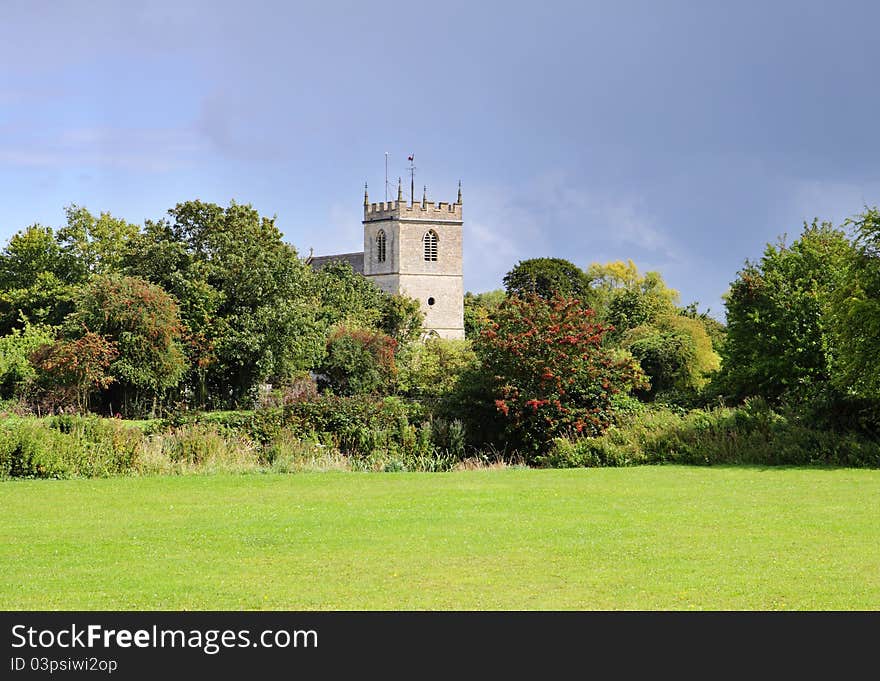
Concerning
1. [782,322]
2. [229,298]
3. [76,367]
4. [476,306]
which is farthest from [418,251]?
[782,322]

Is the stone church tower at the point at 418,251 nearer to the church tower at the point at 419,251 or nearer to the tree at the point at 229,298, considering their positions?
the church tower at the point at 419,251

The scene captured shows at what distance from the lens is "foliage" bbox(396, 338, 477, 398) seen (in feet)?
117

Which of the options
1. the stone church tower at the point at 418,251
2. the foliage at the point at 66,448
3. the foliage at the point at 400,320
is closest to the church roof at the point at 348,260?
the stone church tower at the point at 418,251

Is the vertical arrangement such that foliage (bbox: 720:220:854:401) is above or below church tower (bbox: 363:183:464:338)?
below

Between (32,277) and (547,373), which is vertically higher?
(32,277)

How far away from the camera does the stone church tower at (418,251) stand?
85.1 metres

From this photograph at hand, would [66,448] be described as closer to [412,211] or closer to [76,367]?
[76,367]

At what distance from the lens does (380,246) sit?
8688 cm

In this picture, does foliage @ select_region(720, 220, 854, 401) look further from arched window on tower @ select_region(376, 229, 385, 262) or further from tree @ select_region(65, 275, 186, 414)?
arched window on tower @ select_region(376, 229, 385, 262)

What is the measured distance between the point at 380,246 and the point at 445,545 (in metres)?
77.5

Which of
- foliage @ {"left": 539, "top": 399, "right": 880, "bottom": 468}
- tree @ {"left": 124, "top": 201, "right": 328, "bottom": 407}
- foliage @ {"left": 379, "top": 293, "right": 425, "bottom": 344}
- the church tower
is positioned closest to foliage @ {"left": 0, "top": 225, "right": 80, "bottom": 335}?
tree @ {"left": 124, "top": 201, "right": 328, "bottom": 407}

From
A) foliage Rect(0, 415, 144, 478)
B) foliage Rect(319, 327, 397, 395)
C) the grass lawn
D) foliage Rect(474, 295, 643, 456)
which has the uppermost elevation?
foliage Rect(319, 327, 397, 395)
